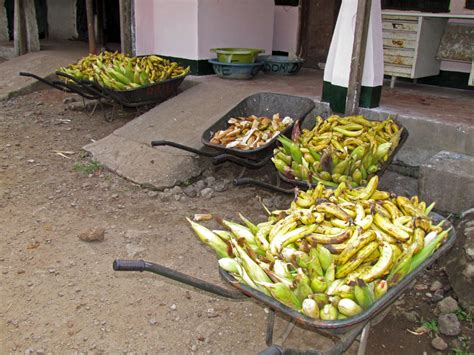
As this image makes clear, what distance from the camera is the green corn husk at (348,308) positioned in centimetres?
201

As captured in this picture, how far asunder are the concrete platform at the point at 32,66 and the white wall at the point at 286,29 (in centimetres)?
419

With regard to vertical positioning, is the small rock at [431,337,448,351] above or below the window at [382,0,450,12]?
below

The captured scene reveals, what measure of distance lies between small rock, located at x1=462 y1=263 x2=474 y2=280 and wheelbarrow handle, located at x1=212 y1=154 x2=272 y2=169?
6.92 ft

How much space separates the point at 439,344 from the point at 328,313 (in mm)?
1435

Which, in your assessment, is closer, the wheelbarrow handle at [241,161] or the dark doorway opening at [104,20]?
the wheelbarrow handle at [241,161]

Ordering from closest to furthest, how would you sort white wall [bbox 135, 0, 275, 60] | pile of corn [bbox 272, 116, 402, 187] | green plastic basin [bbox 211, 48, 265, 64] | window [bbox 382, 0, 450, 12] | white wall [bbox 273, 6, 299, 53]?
1. pile of corn [bbox 272, 116, 402, 187]
2. window [bbox 382, 0, 450, 12]
3. green plastic basin [bbox 211, 48, 265, 64]
4. white wall [bbox 135, 0, 275, 60]
5. white wall [bbox 273, 6, 299, 53]

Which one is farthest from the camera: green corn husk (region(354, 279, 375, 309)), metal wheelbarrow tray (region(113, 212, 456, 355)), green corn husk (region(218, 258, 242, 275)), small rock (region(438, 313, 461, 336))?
small rock (region(438, 313, 461, 336))

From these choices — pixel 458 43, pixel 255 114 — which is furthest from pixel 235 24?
pixel 458 43

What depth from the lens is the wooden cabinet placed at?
254 inches

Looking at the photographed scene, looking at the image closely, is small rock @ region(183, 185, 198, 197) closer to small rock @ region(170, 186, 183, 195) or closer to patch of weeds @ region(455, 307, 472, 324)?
small rock @ region(170, 186, 183, 195)

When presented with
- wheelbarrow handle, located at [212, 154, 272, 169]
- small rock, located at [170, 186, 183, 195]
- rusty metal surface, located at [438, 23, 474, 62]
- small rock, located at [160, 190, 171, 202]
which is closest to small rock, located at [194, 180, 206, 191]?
small rock, located at [170, 186, 183, 195]

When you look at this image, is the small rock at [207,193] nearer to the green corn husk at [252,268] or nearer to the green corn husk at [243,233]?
the green corn husk at [243,233]

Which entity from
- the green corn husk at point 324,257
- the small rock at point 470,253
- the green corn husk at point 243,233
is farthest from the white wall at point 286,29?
the green corn husk at point 324,257

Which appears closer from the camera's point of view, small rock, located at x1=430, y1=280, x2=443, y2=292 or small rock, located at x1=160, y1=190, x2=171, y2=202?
small rock, located at x1=430, y1=280, x2=443, y2=292
